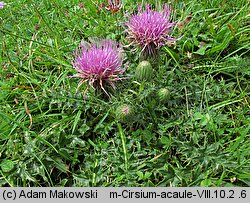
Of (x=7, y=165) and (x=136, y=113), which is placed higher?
(x=136, y=113)

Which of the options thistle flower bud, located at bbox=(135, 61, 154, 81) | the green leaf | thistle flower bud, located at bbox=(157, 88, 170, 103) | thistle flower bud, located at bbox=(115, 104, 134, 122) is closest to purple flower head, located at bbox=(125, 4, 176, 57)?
thistle flower bud, located at bbox=(135, 61, 154, 81)

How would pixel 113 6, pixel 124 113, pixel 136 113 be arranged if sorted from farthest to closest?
pixel 113 6, pixel 136 113, pixel 124 113

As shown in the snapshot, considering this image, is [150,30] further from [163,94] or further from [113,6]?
[113,6]

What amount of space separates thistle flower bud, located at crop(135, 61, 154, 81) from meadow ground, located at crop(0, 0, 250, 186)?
82 mm

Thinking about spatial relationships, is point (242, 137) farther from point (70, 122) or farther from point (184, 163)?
point (70, 122)

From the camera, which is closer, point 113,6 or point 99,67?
point 99,67

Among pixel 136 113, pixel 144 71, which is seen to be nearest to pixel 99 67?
pixel 144 71

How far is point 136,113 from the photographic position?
2.11 m

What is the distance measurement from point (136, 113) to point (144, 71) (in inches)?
10.0

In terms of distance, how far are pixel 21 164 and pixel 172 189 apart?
783 mm

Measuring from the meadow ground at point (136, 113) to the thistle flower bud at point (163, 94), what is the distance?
0.16ft

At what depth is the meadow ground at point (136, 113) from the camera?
1929 mm

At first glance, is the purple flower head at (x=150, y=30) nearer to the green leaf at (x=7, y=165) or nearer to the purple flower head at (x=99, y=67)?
the purple flower head at (x=99, y=67)

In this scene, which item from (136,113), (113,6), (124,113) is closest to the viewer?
(124,113)
